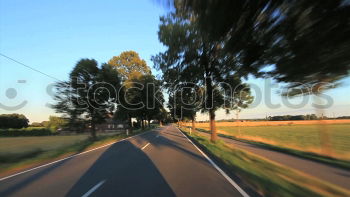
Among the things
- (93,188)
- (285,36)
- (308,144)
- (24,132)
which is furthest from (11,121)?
(285,36)

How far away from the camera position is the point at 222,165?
12266 millimetres

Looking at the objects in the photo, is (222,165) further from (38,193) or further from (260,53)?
(260,53)

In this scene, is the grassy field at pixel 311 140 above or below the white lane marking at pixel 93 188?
below

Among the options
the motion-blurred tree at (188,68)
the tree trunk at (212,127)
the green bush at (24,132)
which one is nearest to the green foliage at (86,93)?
the motion-blurred tree at (188,68)

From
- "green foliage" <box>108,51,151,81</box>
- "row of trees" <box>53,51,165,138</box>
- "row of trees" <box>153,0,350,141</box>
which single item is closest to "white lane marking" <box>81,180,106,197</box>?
"row of trees" <box>153,0,350,141</box>

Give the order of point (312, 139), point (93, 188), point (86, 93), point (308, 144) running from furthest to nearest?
point (312, 139)
point (86, 93)
point (308, 144)
point (93, 188)

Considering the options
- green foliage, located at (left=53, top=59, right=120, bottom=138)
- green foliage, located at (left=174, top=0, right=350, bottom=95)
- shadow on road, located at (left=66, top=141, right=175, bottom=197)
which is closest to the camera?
green foliage, located at (left=174, top=0, right=350, bottom=95)

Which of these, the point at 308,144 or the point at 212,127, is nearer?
the point at 212,127

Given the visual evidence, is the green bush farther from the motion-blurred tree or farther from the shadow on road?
the shadow on road

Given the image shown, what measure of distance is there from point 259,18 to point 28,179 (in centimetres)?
888

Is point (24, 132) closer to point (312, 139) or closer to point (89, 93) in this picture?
point (89, 93)

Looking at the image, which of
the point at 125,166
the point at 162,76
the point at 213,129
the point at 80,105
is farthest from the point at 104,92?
the point at 125,166

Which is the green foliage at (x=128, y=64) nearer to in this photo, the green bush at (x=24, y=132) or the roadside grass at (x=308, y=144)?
the roadside grass at (x=308, y=144)

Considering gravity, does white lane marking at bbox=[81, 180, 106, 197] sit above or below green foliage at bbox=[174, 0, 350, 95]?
below
